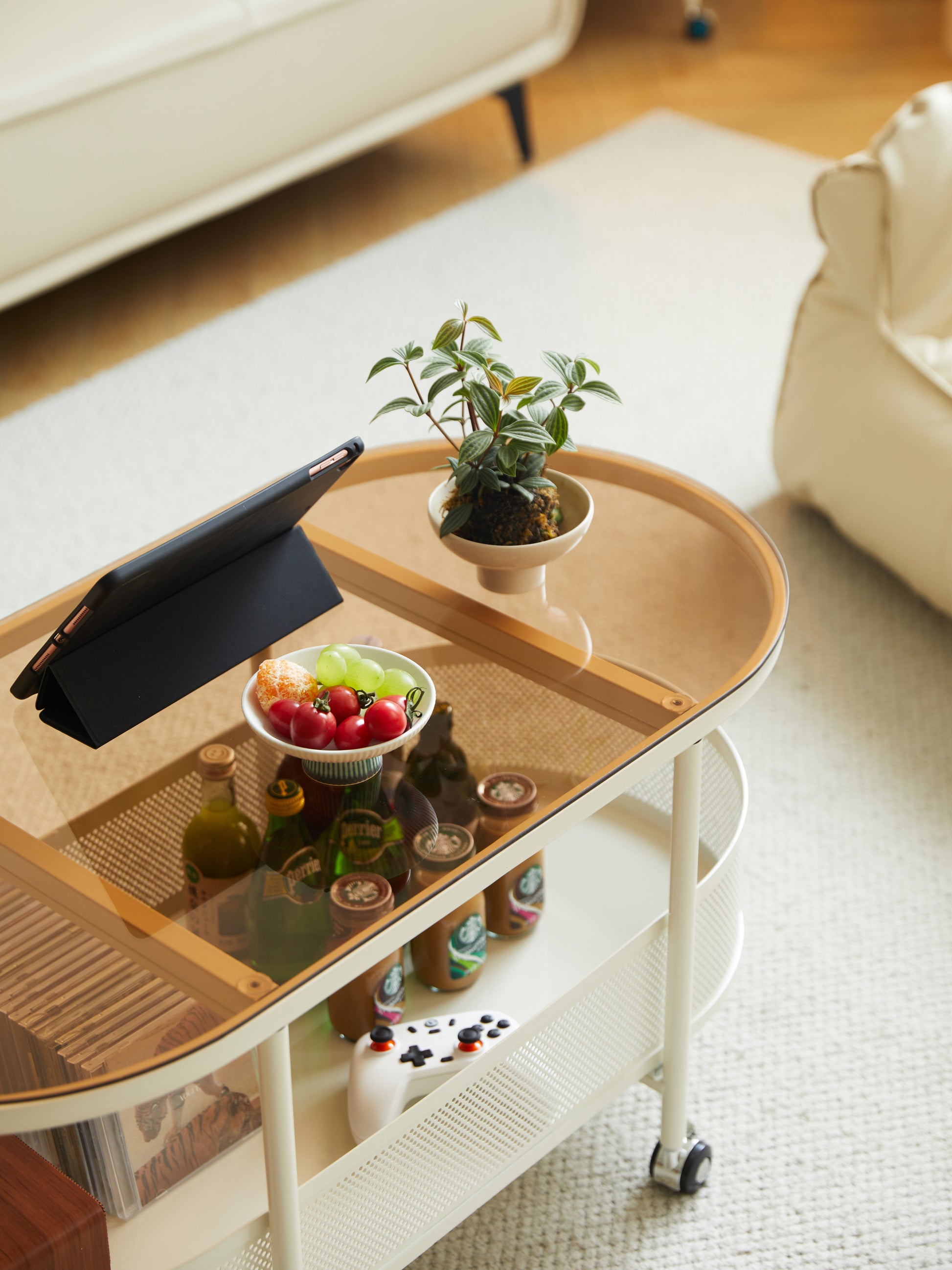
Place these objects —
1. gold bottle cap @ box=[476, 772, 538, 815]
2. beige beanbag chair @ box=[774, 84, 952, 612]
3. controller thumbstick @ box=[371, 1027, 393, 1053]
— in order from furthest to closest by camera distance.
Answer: beige beanbag chair @ box=[774, 84, 952, 612], controller thumbstick @ box=[371, 1027, 393, 1053], gold bottle cap @ box=[476, 772, 538, 815]

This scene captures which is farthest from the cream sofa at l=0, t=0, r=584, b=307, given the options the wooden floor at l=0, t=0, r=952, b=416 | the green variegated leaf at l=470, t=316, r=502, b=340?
the green variegated leaf at l=470, t=316, r=502, b=340

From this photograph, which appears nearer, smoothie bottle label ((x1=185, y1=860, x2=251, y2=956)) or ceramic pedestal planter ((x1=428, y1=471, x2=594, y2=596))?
smoothie bottle label ((x1=185, y1=860, x2=251, y2=956))

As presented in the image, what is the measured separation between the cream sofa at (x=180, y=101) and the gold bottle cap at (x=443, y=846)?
5.28 ft

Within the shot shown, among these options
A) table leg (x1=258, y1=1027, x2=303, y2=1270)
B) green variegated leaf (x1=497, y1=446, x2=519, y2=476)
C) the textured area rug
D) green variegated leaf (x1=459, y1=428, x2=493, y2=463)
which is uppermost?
green variegated leaf (x1=459, y1=428, x2=493, y2=463)

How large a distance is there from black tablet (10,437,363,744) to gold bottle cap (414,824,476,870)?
0.75 ft

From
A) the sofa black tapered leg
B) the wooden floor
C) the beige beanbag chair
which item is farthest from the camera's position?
the sofa black tapered leg

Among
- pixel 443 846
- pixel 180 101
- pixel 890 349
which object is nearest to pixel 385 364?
pixel 443 846

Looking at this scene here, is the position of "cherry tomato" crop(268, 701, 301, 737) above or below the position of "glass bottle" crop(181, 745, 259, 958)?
above

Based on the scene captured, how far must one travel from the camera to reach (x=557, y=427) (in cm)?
108

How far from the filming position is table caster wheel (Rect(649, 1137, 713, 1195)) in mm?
1173

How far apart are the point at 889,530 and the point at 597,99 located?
2.01 metres

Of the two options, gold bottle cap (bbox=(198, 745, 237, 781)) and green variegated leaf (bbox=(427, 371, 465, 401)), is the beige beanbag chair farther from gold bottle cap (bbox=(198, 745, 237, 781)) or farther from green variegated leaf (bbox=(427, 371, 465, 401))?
gold bottle cap (bbox=(198, 745, 237, 781))

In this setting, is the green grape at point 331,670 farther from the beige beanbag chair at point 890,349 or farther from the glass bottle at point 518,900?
the beige beanbag chair at point 890,349

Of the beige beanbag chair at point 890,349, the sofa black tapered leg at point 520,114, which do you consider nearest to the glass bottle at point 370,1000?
the beige beanbag chair at point 890,349
